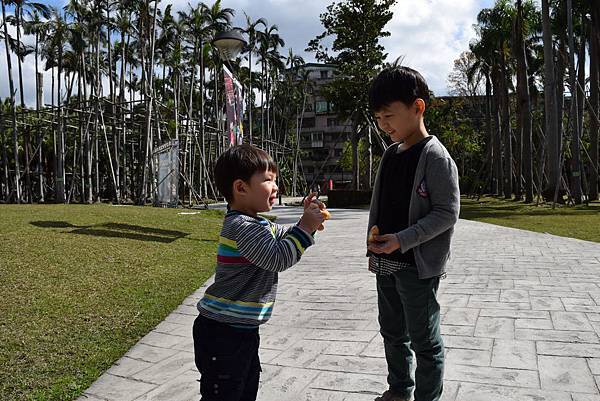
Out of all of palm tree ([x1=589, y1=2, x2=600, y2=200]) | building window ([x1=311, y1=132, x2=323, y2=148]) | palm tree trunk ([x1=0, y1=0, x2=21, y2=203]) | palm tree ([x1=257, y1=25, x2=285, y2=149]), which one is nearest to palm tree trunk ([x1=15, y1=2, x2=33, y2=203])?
palm tree trunk ([x1=0, y1=0, x2=21, y2=203])

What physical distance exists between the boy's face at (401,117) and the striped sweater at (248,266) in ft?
2.34

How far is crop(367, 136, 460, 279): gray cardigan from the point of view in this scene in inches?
→ 90.5

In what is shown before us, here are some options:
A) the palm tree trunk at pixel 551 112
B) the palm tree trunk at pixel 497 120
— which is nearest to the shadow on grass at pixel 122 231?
the palm tree trunk at pixel 551 112

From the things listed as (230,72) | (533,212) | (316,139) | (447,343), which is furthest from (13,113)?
(316,139)

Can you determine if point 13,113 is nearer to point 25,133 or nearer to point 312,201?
point 25,133

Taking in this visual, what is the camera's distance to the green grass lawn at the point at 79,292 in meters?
3.50

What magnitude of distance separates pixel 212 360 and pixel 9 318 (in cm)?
316

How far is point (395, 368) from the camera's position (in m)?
2.64

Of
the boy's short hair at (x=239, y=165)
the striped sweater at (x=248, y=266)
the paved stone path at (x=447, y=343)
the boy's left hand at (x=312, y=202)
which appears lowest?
the paved stone path at (x=447, y=343)

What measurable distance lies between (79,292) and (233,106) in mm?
6233

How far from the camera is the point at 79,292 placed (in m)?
5.48

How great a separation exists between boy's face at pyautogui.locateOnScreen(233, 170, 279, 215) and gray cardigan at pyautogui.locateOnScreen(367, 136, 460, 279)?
59cm

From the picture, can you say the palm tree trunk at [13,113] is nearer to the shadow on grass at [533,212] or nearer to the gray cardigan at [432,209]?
the shadow on grass at [533,212]

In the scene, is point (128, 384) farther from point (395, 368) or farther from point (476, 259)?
point (476, 259)
